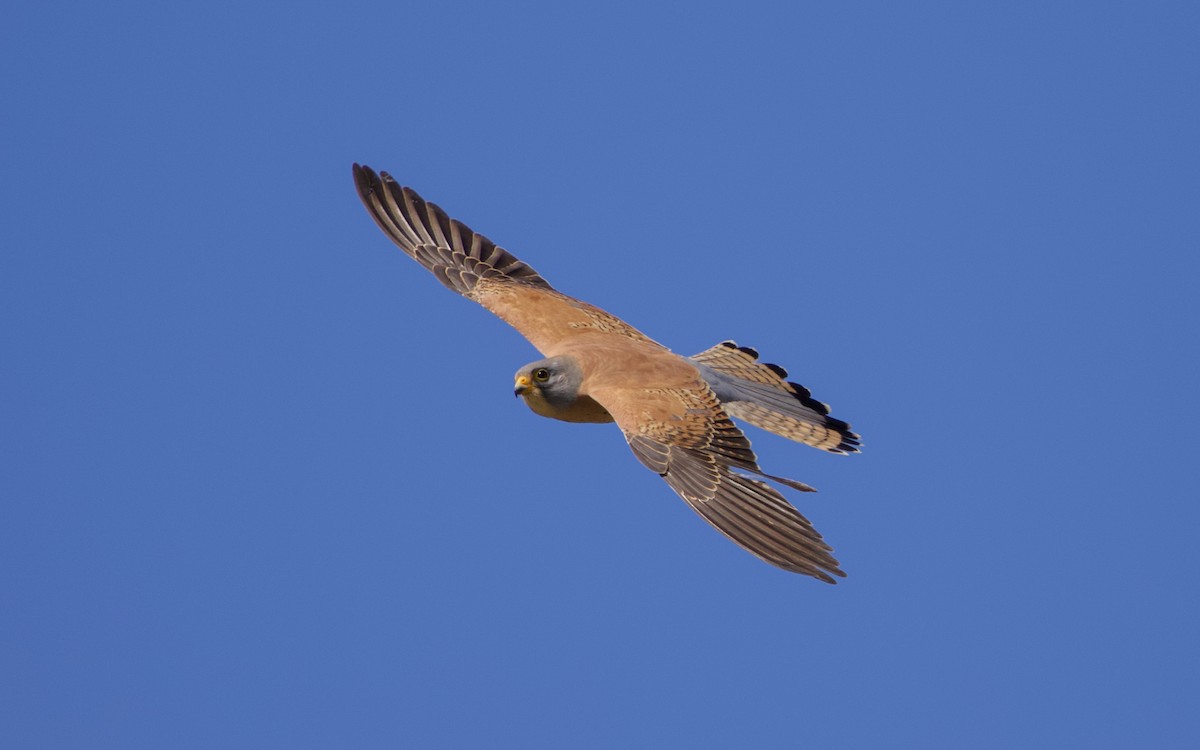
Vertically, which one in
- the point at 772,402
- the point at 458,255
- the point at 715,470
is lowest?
the point at 715,470

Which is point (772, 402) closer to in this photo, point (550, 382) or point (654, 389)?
point (654, 389)

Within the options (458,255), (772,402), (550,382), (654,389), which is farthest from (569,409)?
(458,255)

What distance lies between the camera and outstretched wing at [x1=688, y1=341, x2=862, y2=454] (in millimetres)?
9648

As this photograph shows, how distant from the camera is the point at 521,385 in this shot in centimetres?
943

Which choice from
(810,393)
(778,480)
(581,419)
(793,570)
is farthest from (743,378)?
(793,570)

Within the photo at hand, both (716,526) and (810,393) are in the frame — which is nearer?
(716,526)

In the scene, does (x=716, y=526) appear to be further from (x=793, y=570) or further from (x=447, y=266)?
(x=447, y=266)

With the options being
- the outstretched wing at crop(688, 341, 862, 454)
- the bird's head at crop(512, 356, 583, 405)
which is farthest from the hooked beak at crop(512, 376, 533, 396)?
the outstretched wing at crop(688, 341, 862, 454)

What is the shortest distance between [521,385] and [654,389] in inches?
31.7

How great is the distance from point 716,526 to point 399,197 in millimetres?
4769

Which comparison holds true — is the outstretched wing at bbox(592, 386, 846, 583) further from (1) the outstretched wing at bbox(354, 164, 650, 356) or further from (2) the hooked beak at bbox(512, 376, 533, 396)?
(1) the outstretched wing at bbox(354, 164, 650, 356)

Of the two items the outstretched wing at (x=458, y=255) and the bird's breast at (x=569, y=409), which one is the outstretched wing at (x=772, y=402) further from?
the outstretched wing at (x=458, y=255)

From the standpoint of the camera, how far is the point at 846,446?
9.61m

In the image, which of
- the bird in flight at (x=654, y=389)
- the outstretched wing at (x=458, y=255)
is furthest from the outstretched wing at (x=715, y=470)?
the outstretched wing at (x=458, y=255)
